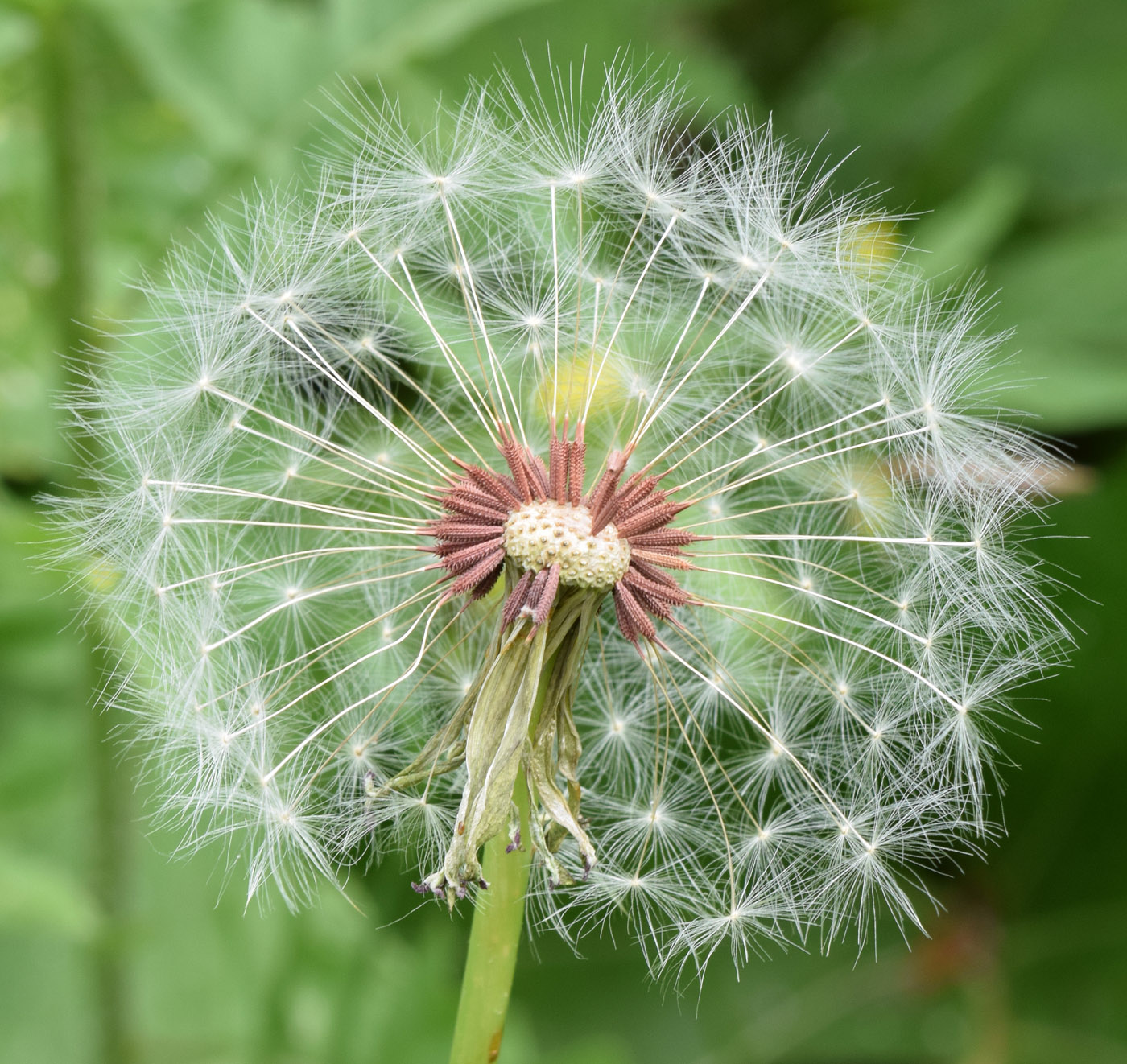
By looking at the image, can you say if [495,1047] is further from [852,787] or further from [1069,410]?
[1069,410]

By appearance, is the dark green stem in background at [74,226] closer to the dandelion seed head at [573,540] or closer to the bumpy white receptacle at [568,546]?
the dandelion seed head at [573,540]

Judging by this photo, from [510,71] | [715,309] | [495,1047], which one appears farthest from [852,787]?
[510,71]

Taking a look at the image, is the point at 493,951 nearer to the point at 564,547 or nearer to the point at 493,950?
the point at 493,950

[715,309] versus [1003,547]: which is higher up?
[715,309]

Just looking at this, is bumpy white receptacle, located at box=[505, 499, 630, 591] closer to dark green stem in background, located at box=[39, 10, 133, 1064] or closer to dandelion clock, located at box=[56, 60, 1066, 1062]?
dandelion clock, located at box=[56, 60, 1066, 1062]

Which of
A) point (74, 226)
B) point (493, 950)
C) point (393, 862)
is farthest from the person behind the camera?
point (393, 862)

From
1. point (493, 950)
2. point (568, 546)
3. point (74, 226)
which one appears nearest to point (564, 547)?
point (568, 546)

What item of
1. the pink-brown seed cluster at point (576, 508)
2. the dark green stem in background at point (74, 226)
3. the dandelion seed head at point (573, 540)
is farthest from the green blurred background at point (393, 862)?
the pink-brown seed cluster at point (576, 508)
